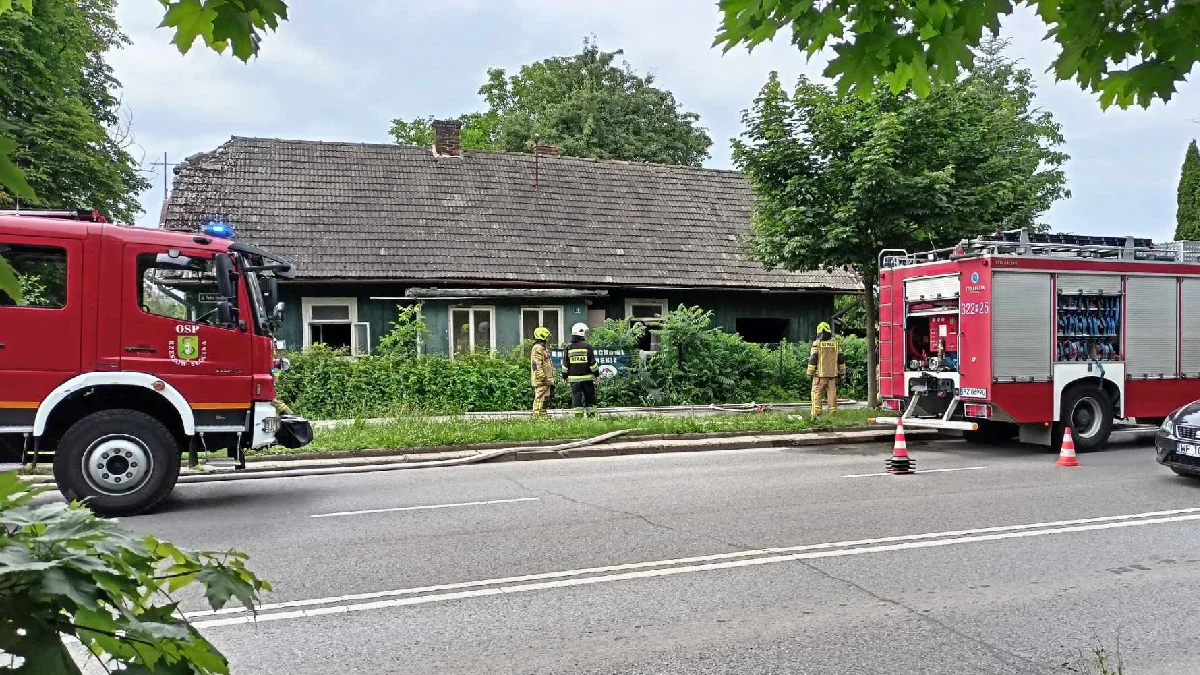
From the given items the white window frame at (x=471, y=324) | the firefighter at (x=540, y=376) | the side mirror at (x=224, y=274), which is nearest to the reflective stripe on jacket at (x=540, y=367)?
the firefighter at (x=540, y=376)

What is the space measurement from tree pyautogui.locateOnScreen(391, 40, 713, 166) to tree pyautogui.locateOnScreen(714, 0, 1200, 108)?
118ft

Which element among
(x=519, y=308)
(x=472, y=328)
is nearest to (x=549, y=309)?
(x=519, y=308)

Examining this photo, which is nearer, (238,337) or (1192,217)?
(238,337)

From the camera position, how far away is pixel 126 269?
862 centimetres

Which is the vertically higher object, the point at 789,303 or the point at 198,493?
the point at 789,303

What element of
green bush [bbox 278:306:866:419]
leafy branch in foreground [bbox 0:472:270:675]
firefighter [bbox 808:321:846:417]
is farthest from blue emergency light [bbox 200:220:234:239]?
firefighter [bbox 808:321:846:417]

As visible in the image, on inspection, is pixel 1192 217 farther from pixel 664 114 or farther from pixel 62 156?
pixel 62 156

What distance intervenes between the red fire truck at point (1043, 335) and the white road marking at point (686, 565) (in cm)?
505

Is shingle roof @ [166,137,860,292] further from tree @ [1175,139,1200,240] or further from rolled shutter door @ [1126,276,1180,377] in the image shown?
tree @ [1175,139,1200,240]

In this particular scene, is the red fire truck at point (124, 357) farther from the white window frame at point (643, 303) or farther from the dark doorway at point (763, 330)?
the dark doorway at point (763, 330)

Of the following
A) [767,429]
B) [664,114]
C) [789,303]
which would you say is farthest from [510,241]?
[664,114]

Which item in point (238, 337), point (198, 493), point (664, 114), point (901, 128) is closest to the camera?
point (238, 337)

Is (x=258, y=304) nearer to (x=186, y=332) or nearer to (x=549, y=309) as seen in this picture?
(x=186, y=332)

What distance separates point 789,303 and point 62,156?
18.7 meters
